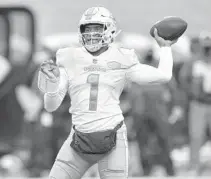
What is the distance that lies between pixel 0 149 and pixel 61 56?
436cm

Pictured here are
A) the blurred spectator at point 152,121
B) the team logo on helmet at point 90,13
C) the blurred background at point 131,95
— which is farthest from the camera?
the blurred background at point 131,95

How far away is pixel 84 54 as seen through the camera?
4.45m

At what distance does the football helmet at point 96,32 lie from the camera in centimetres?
440

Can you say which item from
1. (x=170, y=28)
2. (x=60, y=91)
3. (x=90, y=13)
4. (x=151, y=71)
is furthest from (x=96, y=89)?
(x=170, y=28)

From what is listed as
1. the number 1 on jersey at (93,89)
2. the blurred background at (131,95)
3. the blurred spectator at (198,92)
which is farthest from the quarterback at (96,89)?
the blurred spectator at (198,92)

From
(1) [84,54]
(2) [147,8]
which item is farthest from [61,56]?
(2) [147,8]

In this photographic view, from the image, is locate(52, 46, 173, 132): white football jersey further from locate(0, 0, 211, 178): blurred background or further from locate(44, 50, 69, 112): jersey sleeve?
locate(0, 0, 211, 178): blurred background

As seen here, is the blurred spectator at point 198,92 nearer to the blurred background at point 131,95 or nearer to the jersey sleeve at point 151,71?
the blurred background at point 131,95

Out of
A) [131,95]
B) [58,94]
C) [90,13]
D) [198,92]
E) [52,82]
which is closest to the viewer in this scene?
[52,82]

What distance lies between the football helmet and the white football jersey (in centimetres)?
6

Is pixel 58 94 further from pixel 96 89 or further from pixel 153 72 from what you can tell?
pixel 153 72

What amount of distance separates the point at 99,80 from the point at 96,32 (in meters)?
0.26

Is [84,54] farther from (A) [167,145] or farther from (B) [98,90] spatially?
(A) [167,145]

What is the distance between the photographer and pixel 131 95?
8180 mm
